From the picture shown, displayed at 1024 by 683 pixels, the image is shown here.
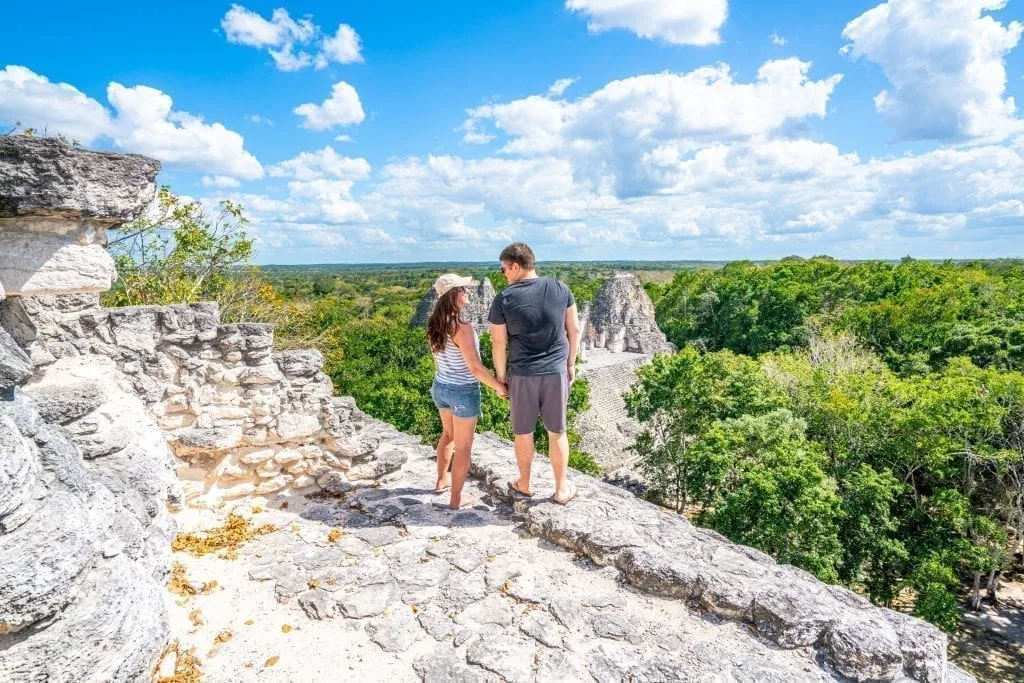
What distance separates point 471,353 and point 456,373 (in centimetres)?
27

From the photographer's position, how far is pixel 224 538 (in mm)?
3889

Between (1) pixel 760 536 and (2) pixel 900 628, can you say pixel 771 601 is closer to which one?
(2) pixel 900 628

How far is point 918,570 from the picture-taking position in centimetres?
1035

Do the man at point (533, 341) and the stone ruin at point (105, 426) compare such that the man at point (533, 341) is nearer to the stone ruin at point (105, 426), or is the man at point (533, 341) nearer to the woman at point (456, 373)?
the woman at point (456, 373)

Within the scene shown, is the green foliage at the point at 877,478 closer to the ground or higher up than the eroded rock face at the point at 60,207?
closer to the ground

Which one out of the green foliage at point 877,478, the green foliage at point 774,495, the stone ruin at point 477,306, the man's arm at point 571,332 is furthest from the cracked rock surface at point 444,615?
the stone ruin at point 477,306

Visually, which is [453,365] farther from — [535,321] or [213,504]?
[213,504]

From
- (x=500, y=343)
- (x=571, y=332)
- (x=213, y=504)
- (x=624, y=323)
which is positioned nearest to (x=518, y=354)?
(x=500, y=343)

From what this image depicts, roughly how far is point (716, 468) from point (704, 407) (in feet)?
14.4

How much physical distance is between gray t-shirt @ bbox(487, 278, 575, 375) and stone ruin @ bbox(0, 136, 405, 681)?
6.67ft

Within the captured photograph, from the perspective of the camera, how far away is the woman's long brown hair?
145 inches

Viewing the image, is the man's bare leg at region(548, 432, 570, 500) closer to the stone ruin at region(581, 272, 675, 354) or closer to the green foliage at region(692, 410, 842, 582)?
the green foliage at region(692, 410, 842, 582)

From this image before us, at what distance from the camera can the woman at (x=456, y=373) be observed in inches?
146

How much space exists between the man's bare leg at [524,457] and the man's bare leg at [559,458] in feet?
0.55
